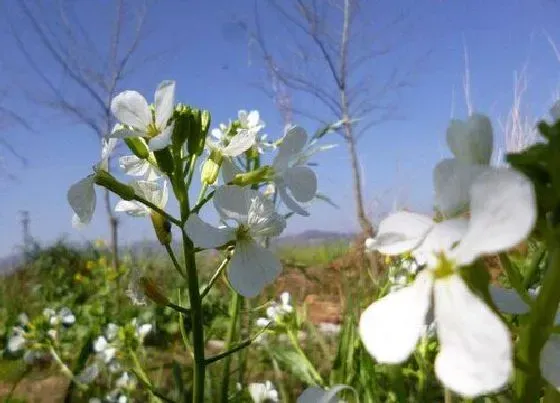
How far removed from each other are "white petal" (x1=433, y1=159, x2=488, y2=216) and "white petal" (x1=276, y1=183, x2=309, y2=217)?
1.41 ft

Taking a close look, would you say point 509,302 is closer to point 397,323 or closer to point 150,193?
point 397,323

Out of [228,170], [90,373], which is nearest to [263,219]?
[228,170]

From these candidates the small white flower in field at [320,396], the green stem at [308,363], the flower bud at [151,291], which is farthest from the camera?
the green stem at [308,363]

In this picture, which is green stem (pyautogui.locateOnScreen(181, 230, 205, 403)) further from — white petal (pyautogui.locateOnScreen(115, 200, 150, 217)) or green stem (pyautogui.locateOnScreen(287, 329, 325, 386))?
green stem (pyautogui.locateOnScreen(287, 329, 325, 386))

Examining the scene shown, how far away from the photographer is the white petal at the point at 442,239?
321 millimetres

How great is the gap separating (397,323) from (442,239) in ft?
0.15

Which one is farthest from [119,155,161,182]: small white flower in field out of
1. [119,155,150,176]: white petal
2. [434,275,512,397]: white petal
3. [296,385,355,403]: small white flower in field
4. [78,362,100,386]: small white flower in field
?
[78,362,100,386]: small white flower in field

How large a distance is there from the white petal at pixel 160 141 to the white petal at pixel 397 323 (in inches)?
16.6

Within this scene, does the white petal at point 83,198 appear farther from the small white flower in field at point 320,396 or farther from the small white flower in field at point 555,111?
the small white flower in field at point 555,111

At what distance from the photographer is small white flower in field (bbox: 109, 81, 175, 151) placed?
0.72 m

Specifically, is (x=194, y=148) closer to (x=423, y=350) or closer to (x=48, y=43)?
(x=423, y=350)

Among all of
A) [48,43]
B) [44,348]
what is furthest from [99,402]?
[48,43]

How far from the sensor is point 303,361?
4.00 ft

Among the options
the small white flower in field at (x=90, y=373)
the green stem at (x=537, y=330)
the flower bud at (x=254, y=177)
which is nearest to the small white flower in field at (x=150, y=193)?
the flower bud at (x=254, y=177)
